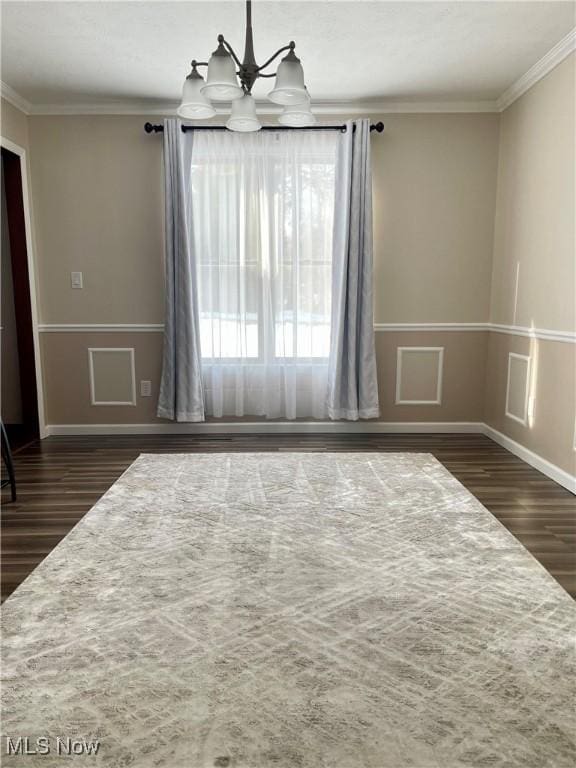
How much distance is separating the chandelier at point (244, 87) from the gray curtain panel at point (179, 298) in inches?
65.3

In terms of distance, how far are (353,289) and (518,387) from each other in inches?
56.2

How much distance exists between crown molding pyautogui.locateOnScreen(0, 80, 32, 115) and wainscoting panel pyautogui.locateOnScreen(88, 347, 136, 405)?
189cm

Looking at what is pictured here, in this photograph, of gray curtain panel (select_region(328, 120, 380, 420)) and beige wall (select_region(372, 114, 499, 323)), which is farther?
beige wall (select_region(372, 114, 499, 323))

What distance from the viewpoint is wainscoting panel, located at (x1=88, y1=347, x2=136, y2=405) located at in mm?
4565

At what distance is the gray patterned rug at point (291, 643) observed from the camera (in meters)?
1.37

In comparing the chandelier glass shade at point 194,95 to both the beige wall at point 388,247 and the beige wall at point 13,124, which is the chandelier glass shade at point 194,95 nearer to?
the beige wall at point 388,247

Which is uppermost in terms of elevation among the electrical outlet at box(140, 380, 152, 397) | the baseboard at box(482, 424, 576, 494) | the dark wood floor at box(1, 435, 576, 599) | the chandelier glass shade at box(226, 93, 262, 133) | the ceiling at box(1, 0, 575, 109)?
the ceiling at box(1, 0, 575, 109)

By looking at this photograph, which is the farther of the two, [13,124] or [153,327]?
[153,327]

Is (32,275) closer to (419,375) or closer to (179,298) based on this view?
(179,298)

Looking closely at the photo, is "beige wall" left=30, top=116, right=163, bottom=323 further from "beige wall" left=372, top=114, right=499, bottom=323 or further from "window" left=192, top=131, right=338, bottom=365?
"beige wall" left=372, top=114, right=499, bottom=323

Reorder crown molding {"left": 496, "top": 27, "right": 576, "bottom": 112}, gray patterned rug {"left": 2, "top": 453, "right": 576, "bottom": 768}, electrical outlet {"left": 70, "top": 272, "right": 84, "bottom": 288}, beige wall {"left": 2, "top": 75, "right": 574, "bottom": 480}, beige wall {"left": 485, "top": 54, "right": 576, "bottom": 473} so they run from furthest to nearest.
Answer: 1. electrical outlet {"left": 70, "top": 272, "right": 84, "bottom": 288}
2. beige wall {"left": 2, "top": 75, "right": 574, "bottom": 480}
3. beige wall {"left": 485, "top": 54, "right": 576, "bottom": 473}
4. crown molding {"left": 496, "top": 27, "right": 576, "bottom": 112}
5. gray patterned rug {"left": 2, "top": 453, "right": 576, "bottom": 768}

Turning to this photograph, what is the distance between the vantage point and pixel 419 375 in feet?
15.1

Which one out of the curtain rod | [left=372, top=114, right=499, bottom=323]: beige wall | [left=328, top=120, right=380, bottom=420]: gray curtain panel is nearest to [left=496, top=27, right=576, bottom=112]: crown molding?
[left=372, top=114, right=499, bottom=323]: beige wall

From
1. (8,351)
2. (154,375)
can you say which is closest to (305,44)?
(154,375)
